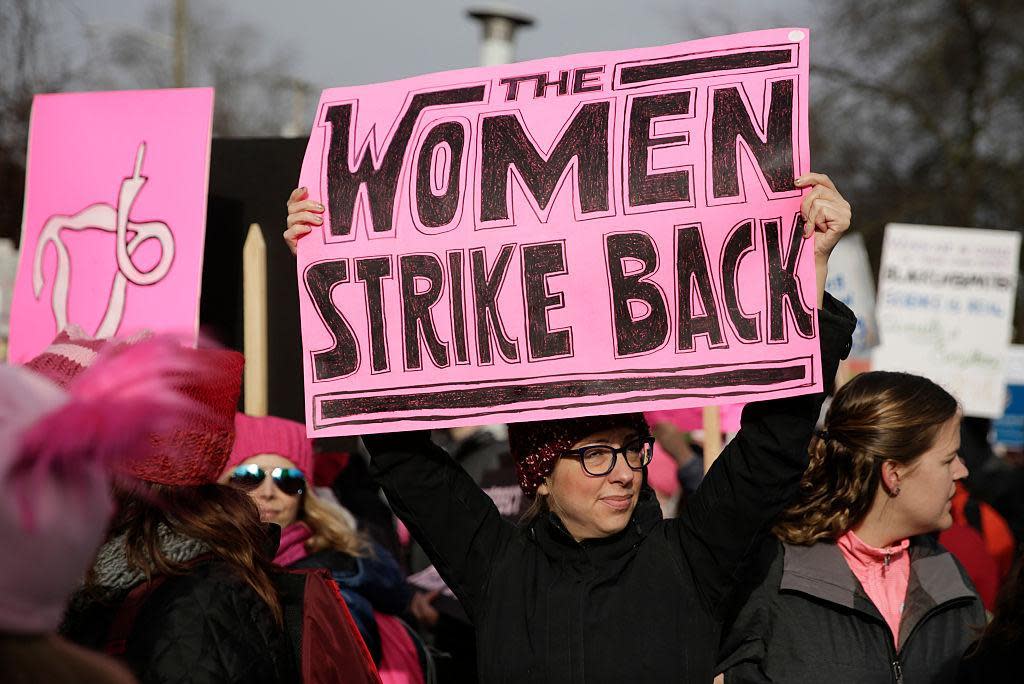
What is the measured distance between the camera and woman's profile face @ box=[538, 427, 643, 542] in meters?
2.29

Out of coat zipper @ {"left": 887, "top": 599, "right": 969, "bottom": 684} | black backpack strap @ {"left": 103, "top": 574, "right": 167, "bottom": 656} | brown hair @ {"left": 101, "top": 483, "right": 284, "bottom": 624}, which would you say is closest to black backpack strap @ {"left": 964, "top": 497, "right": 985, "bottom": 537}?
coat zipper @ {"left": 887, "top": 599, "right": 969, "bottom": 684}

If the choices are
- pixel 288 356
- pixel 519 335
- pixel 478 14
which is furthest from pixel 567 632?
pixel 478 14

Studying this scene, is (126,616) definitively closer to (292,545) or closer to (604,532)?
(604,532)

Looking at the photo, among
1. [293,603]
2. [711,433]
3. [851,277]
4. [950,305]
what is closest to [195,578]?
[293,603]

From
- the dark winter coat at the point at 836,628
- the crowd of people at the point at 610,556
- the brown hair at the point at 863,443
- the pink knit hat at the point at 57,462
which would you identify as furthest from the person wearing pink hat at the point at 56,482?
the brown hair at the point at 863,443

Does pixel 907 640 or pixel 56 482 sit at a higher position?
pixel 56 482

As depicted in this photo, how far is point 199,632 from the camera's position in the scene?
1994mm

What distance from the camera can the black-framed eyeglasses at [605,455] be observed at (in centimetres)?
233

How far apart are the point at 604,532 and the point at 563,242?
556 millimetres

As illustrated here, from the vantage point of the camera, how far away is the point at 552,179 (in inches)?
92.6

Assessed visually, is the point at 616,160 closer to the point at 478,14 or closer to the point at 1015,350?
the point at 478,14

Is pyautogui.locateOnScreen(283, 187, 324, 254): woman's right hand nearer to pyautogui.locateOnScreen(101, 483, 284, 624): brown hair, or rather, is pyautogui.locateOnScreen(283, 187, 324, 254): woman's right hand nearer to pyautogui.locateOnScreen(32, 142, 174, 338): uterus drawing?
pyautogui.locateOnScreen(101, 483, 284, 624): brown hair

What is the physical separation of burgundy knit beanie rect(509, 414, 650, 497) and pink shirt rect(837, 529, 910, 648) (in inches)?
26.7

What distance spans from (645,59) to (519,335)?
0.59m
